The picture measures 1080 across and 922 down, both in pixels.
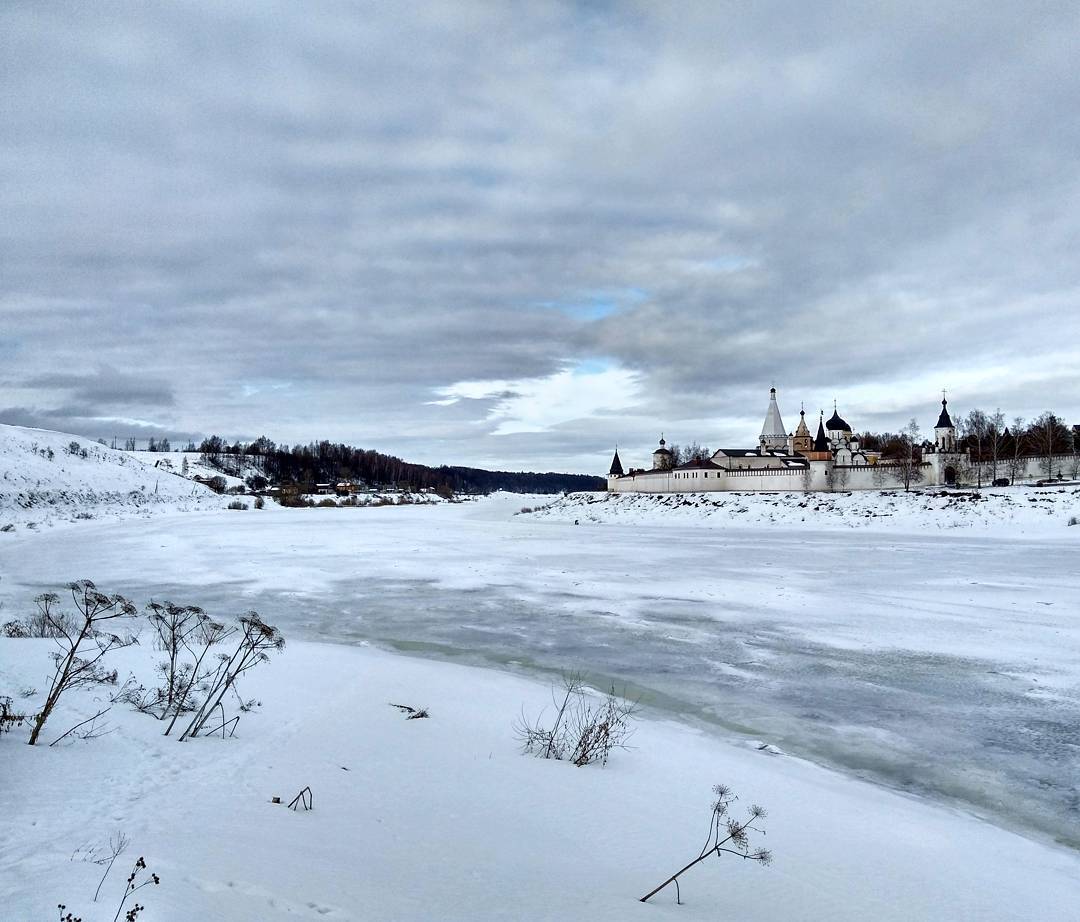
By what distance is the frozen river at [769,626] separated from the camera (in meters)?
5.75

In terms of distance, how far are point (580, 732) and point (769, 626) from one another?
20.3 ft

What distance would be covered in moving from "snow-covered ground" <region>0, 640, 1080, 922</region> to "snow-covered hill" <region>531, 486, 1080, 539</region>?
99.8ft

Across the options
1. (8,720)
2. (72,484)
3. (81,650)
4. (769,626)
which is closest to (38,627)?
(81,650)

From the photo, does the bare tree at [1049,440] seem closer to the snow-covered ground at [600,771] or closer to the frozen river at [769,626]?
the frozen river at [769,626]

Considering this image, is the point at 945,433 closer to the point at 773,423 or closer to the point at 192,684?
the point at 773,423

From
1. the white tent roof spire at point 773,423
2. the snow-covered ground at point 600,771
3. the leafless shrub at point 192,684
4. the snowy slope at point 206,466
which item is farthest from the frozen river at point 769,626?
the snowy slope at point 206,466

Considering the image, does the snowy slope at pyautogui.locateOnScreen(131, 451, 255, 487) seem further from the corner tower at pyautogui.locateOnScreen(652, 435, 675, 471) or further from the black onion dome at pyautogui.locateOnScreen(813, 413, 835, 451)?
the black onion dome at pyautogui.locateOnScreen(813, 413, 835, 451)

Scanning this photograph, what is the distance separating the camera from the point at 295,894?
263 centimetres

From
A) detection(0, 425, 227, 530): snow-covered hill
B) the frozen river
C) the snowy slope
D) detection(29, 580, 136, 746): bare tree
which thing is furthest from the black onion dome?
the snowy slope

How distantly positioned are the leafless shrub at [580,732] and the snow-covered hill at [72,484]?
34.0 m

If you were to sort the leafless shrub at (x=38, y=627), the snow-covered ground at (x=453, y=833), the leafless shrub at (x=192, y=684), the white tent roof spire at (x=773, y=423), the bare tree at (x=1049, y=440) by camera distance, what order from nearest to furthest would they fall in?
the snow-covered ground at (x=453, y=833) < the leafless shrub at (x=192, y=684) < the leafless shrub at (x=38, y=627) < the bare tree at (x=1049, y=440) < the white tent roof spire at (x=773, y=423)

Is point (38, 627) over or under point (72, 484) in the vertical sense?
under

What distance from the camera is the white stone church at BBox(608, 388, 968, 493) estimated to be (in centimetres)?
6456

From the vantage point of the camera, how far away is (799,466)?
68.9 m
